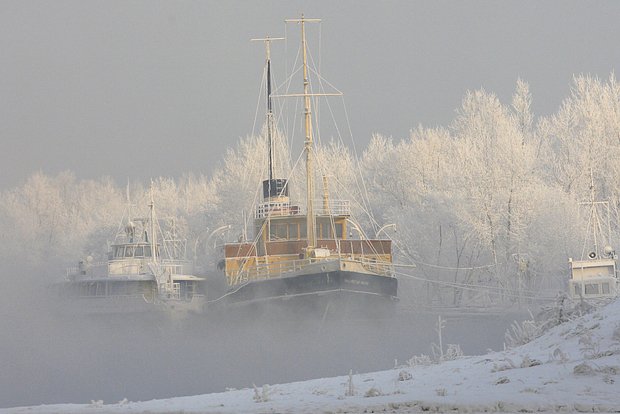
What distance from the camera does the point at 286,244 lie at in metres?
58.8

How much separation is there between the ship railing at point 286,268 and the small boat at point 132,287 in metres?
3.75

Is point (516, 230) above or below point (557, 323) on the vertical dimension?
above

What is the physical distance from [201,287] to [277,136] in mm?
16262

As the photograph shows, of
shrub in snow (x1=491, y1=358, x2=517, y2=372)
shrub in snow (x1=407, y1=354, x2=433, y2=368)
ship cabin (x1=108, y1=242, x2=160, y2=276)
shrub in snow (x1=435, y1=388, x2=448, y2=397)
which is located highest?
ship cabin (x1=108, y1=242, x2=160, y2=276)

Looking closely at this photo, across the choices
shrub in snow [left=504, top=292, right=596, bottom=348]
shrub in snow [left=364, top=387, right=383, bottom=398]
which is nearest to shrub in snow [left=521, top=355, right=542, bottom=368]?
shrub in snow [left=364, top=387, right=383, bottom=398]

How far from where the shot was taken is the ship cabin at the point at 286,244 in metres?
58.0

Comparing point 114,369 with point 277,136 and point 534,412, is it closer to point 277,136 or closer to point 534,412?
point 534,412

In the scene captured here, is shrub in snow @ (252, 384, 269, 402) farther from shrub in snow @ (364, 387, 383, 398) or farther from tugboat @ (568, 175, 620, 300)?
tugboat @ (568, 175, 620, 300)

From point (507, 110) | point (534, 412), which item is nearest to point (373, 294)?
Result: point (507, 110)

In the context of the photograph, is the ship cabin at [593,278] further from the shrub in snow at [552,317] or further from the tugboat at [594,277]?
the shrub in snow at [552,317]

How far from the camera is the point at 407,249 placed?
71875 millimetres

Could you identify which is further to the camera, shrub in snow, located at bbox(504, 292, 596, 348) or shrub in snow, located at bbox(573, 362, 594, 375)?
shrub in snow, located at bbox(504, 292, 596, 348)

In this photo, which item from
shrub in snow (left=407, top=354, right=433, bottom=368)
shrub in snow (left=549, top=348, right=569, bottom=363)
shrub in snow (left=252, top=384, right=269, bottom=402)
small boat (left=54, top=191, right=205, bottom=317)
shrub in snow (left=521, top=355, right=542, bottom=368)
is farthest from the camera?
small boat (left=54, top=191, right=205, bottom=317)

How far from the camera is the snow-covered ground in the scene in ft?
52.0
